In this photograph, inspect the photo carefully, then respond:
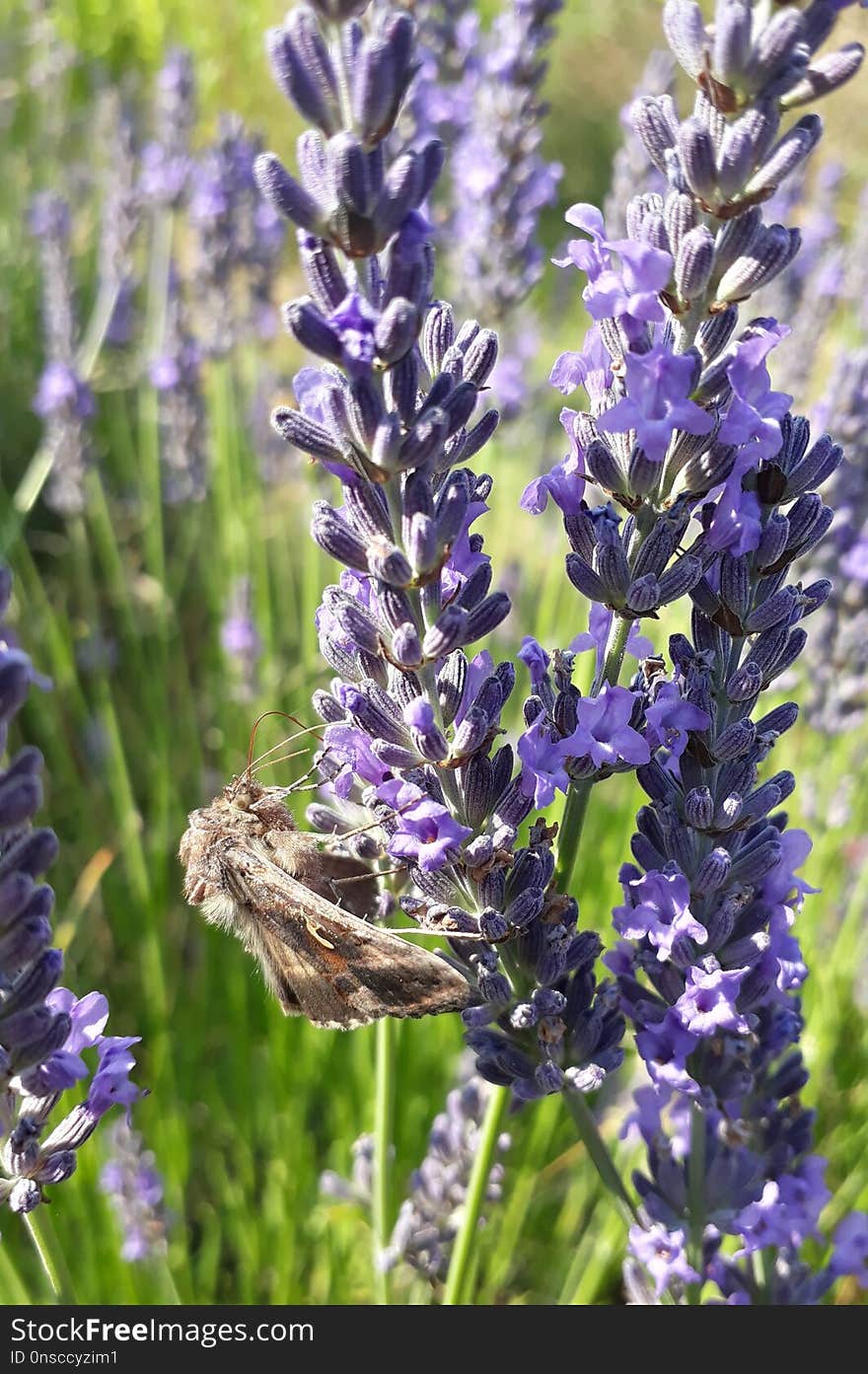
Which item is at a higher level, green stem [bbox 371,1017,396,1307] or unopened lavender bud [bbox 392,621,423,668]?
unopened lavender bud [bbox 392,621,423,668]

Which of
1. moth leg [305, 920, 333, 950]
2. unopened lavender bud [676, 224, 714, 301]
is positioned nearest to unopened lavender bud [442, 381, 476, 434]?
unopened lavender bud [676, 224, 714, 301]

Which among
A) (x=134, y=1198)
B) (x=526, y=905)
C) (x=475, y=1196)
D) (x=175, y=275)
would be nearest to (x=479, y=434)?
(x=526, y=905)

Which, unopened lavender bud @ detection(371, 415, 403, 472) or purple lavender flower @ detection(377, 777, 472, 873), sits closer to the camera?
unopened lavender bud @ detection(371, 415, 403, 472)

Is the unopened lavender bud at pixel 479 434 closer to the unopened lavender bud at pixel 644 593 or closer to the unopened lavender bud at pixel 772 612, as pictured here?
the unopened lavender bud at pixel 644 593

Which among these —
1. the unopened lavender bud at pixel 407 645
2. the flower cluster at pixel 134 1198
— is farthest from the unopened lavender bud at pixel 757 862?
the flower cluster at pixel 134 1198

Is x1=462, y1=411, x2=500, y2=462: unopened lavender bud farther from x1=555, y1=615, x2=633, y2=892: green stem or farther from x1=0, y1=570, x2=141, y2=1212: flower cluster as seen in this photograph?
x1=0, y1=570, x2=141, y2=1212: flower cluster

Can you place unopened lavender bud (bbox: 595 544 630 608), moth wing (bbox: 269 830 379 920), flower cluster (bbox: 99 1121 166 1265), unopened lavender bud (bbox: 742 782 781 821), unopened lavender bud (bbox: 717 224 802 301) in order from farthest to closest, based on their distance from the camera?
flower cluster (bbox: 99 1121 166 1265) < moth wing (bbox: 269 830 379 920) < unopened lavender bud (bbox: 742 782 781 821) < unopened lavender bud (bbox: 595 544 630 608) < unopened lavender bud (bbox: 717 224 802 301)

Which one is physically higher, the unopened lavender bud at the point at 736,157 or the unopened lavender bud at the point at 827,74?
the unopened lavender bud at the point at 827,74
